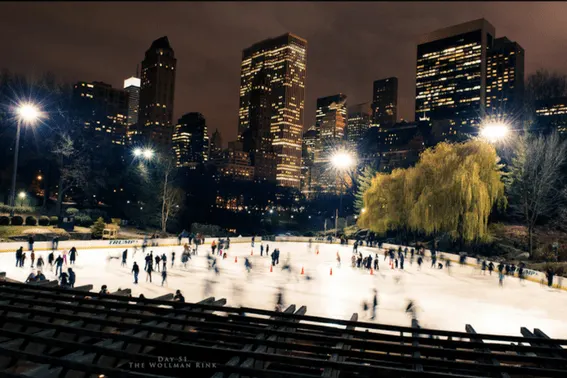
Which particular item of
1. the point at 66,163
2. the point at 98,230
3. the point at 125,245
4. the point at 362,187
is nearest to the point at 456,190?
the point at 125,245

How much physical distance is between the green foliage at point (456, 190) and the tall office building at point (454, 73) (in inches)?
4947

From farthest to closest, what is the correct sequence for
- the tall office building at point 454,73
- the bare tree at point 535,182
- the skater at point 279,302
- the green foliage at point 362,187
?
the tall office building at point 454,73, the green foliage at point 362,187, the bare tree at point 535,182, the skater at point 279,302

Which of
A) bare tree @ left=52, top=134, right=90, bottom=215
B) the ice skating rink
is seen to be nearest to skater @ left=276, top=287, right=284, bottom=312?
the ice skating rink

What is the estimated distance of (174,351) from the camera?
18.0 ft

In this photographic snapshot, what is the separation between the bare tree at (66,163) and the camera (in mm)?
50500

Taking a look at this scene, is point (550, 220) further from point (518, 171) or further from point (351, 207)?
point (351, 207)

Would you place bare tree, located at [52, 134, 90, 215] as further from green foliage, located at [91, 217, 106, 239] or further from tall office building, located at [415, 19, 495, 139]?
tall office building, located at [415, 19, 495, 139]

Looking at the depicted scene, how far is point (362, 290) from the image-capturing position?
19812 millimetres

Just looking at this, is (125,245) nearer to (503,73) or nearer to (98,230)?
(98,230)

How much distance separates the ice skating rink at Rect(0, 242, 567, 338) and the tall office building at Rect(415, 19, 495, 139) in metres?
146

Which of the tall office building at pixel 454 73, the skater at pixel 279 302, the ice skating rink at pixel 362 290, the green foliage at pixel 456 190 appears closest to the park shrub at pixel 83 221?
the ice skating rink at pixel 362 290

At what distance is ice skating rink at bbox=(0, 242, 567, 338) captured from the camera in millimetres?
15172

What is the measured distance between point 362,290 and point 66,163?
5285 centimetres

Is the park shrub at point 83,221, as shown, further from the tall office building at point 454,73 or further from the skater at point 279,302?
the tall office building at point 454,73
